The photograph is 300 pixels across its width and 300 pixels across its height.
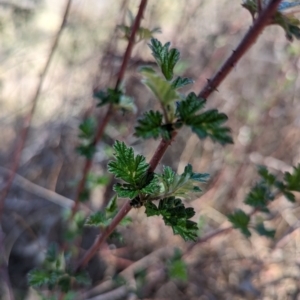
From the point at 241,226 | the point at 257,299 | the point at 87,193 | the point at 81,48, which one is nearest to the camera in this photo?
the point at 241,226

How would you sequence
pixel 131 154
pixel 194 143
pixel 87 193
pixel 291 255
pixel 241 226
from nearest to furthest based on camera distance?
1. pixel 131 154
2. pixel 241 226
3. pixel 87 193
4. pixel 291 255
5. pixel 194 143

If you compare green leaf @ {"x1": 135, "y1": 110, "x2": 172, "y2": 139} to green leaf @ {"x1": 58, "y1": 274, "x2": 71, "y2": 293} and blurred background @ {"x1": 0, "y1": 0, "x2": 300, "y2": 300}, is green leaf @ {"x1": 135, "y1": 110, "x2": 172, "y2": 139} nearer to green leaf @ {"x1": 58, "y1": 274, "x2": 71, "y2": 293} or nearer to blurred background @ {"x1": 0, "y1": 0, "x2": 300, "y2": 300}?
green leaf @ {"x1": 58, "y1": 274, "x2": 71, "y2": 293}

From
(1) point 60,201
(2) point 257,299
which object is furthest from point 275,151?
(1) point 60,201

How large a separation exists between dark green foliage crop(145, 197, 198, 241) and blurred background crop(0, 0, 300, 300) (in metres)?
1.47

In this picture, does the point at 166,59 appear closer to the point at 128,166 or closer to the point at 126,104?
the point at 128,166

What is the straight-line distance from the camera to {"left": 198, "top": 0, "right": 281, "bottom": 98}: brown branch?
1.86 ft

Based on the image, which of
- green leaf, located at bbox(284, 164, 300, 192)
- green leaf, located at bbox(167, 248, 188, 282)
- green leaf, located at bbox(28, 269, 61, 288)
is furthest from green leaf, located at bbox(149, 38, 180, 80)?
green leaf, located at bbox(167, 248, 188, 282)

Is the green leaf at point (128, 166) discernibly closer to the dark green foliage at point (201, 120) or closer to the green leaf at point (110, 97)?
the dark green foliage at point (201, 120)

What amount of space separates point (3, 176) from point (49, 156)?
0.31 m

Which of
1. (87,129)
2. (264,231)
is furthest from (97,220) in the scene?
(264,231)

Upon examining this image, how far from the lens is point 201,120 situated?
1.71ft

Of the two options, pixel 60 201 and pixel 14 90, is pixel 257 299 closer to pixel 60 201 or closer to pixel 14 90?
pixel 60 201

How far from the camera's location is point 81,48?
248 cm

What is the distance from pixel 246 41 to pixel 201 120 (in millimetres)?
154
